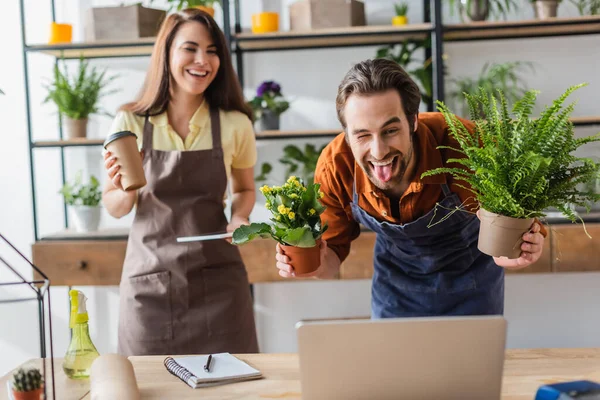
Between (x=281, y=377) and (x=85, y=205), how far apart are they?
2.20m

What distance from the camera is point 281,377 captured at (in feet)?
4.98

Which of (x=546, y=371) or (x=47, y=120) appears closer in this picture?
(x=546, y=371)

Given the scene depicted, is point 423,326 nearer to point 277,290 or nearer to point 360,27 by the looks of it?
point 360,27

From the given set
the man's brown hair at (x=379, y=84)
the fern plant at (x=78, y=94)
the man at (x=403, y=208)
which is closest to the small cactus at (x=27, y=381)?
the man at (x=403, y=208)

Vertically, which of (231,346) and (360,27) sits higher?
(360,27)

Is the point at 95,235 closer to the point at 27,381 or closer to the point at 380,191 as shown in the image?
the point at 380,191

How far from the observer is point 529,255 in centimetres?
157

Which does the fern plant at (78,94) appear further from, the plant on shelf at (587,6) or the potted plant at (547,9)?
the plant on shelf at (587,6)

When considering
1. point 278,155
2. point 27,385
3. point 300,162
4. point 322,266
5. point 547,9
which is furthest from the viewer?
point 278,155

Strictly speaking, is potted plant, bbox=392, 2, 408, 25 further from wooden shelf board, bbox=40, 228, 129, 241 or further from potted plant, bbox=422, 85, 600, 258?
potted plant, bbox=422, 85, 600, 258

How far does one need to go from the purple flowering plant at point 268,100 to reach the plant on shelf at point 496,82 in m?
0.87

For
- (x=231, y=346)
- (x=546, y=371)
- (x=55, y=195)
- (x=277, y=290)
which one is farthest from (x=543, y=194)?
(x=55, y=195)

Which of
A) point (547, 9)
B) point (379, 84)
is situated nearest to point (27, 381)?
point (379, 84)

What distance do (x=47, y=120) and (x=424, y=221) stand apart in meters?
2.56
